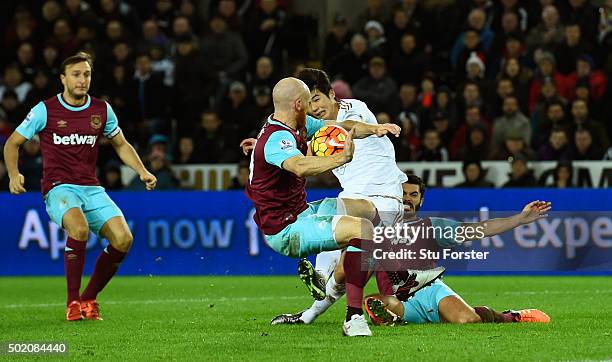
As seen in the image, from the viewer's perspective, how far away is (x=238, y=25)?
21219mm

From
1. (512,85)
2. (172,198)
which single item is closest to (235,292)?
(172,198)

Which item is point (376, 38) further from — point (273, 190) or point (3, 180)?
point (273, 190)

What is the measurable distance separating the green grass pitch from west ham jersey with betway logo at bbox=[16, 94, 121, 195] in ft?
3.90

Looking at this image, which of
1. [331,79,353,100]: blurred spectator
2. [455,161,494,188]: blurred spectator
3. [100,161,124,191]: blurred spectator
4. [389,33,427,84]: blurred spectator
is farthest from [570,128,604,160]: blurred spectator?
[100,161,124,191]: blurred spectator

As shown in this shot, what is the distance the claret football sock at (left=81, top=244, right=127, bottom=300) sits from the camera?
1078 cm

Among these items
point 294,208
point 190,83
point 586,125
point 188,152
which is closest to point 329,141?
point 294,208

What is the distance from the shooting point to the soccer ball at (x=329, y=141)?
900 cm

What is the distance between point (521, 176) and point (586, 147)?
1095 millimetres

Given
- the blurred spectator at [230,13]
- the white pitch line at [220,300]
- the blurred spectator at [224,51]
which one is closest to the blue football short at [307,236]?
the white pitch line at [220,300]

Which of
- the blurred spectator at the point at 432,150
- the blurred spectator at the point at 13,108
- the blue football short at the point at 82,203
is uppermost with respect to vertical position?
the blue football short at the point at 82,203

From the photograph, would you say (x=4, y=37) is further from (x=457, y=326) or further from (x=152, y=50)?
(x=457, y=326)

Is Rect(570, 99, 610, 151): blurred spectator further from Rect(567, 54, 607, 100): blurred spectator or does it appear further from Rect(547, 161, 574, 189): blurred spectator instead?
Rect(547, 161, 574, 189): blurred spectator

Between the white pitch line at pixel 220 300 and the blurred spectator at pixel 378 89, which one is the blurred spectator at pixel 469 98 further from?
the white pitch line at pixel 220 300

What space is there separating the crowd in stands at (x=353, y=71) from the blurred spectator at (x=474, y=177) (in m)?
0.03
